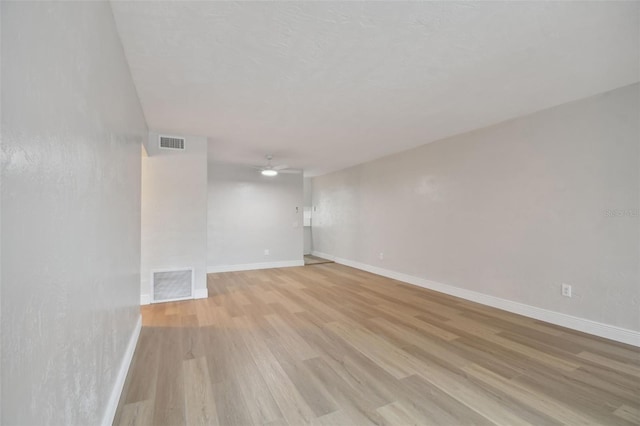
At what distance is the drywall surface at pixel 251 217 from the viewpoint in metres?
6.23

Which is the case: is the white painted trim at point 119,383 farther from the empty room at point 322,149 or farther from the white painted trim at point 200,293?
the white painted trim at point 200,293

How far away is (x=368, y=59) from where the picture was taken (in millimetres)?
2164

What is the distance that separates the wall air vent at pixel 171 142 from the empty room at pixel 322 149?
21 mm

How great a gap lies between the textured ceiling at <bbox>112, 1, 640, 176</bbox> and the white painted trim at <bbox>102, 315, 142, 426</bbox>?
229 cm

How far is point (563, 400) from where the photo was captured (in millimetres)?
1888

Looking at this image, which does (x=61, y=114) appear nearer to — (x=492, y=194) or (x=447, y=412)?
(x=447, y=412)

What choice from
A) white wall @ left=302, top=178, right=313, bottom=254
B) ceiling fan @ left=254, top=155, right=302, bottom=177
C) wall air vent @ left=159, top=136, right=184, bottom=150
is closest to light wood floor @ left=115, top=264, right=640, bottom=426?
wall air vent @ left=159, top=136, right=184, bottom=150

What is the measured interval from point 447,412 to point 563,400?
86cm

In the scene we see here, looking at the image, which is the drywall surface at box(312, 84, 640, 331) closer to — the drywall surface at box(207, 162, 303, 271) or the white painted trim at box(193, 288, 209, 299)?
the drywall surface at box(207, 162, 303, 271)

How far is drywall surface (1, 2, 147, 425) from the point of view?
2.13 feet

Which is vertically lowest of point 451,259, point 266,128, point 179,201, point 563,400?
point 563,400

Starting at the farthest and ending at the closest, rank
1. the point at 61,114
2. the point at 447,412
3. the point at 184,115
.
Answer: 1. the point at 184,115
2. the point at 447,412
3. the point at 61,114

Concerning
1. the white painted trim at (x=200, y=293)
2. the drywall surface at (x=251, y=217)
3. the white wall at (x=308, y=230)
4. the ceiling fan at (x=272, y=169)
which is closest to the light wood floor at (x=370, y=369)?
the white painted trim at (x=200, y=293)

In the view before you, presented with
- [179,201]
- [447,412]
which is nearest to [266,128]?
[179,201]
